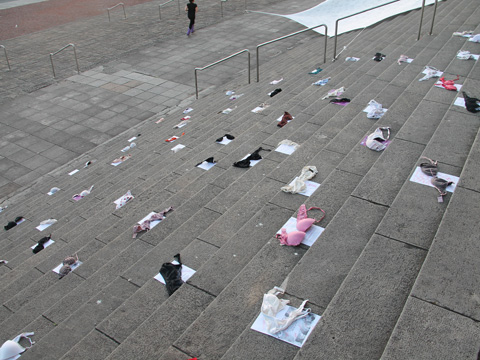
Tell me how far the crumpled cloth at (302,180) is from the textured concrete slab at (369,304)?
1.22 metres

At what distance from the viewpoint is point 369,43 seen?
10766mm

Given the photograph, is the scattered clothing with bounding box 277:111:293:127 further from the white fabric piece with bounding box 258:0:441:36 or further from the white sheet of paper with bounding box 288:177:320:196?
the white fabric piece with bounding box 258:0:441:36

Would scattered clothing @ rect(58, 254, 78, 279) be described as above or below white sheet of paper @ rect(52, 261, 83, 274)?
above

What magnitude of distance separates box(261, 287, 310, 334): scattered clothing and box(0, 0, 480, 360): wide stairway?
11 centimetres

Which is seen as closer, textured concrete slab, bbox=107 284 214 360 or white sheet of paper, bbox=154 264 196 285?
textured concrete slab, bbox=107 284 214 360

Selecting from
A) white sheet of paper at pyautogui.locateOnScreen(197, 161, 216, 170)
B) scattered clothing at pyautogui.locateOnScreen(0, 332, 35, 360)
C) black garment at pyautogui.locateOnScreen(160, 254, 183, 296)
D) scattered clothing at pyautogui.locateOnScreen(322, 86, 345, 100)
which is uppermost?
scattered clothing at pyautogui.locateOnScreen(322, 86, 345, 100)

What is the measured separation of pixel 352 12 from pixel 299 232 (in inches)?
470

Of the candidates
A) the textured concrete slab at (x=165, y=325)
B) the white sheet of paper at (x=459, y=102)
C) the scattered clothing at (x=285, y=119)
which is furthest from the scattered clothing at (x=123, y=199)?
the white sheet of paper at (x=459, y=102)

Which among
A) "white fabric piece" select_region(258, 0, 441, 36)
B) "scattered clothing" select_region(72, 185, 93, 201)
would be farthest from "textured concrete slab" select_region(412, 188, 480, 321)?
"white fabric piece" select_region(258, 0, 441, 36)

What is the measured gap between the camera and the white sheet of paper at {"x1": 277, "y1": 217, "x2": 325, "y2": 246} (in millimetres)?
3836

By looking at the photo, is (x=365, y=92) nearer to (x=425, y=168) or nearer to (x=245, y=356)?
(x=425, y=168)

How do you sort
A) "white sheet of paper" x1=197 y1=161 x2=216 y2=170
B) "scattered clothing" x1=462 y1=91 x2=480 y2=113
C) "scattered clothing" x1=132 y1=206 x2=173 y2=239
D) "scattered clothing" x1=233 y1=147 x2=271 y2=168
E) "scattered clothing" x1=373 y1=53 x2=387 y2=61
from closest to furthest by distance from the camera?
"scattered clothing" x1=132 y1=206 x2=173 y2=239 → "scattered clothing" x1=462 y1=91 x2=480 y2=113 → "scattered clothing" x1=233 y1=147 x2=271 y2=168 → "white sheet of paper" x1=197 y1=161 x2=216 y2=170 → "scattered clothing" x1=373 y1=53 x2=387 y2=61

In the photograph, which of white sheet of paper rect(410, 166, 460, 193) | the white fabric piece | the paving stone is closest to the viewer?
the paving stone

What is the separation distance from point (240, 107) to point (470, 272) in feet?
22.3
